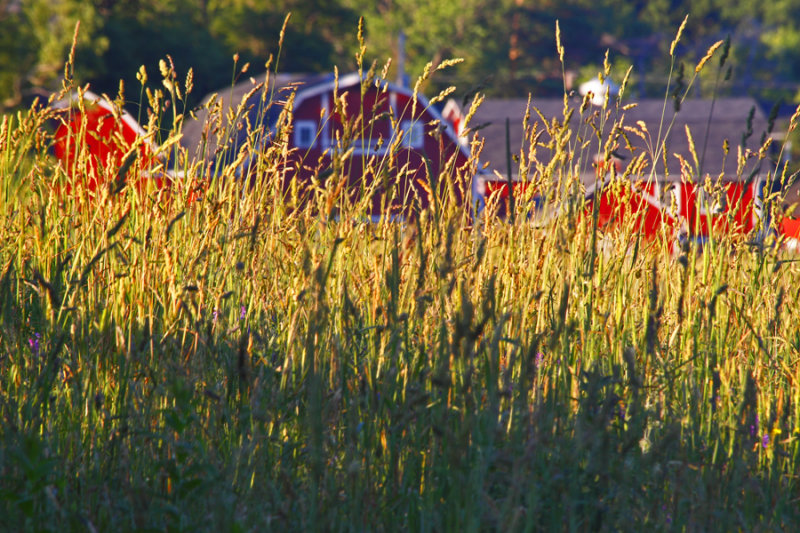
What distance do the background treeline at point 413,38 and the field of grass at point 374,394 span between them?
10150mm

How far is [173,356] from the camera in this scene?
2.07 metres

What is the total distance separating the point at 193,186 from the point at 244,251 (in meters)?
0.26

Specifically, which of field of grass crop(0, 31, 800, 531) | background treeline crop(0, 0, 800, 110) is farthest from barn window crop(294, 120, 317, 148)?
field of grass crop(0, 31, 800, 531)

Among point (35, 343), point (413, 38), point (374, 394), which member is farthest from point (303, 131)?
point (413, 38)

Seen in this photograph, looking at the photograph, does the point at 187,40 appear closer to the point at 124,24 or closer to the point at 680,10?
the point at 124,24

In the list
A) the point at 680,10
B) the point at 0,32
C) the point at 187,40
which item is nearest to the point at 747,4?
the point at 680,10

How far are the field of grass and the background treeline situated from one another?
10150mm

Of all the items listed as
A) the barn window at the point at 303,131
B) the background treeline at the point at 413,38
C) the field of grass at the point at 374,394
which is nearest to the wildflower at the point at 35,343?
the field of grass at the point at 374,394

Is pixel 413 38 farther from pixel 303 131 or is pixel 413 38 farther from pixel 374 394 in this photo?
pixel 374 394

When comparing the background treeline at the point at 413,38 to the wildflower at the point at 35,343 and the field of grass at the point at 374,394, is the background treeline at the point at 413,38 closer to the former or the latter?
the field of grass at the point at 374,394

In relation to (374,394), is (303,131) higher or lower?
higher

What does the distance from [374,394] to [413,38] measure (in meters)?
55.9

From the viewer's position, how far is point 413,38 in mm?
55531

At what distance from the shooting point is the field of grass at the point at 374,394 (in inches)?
61.5
